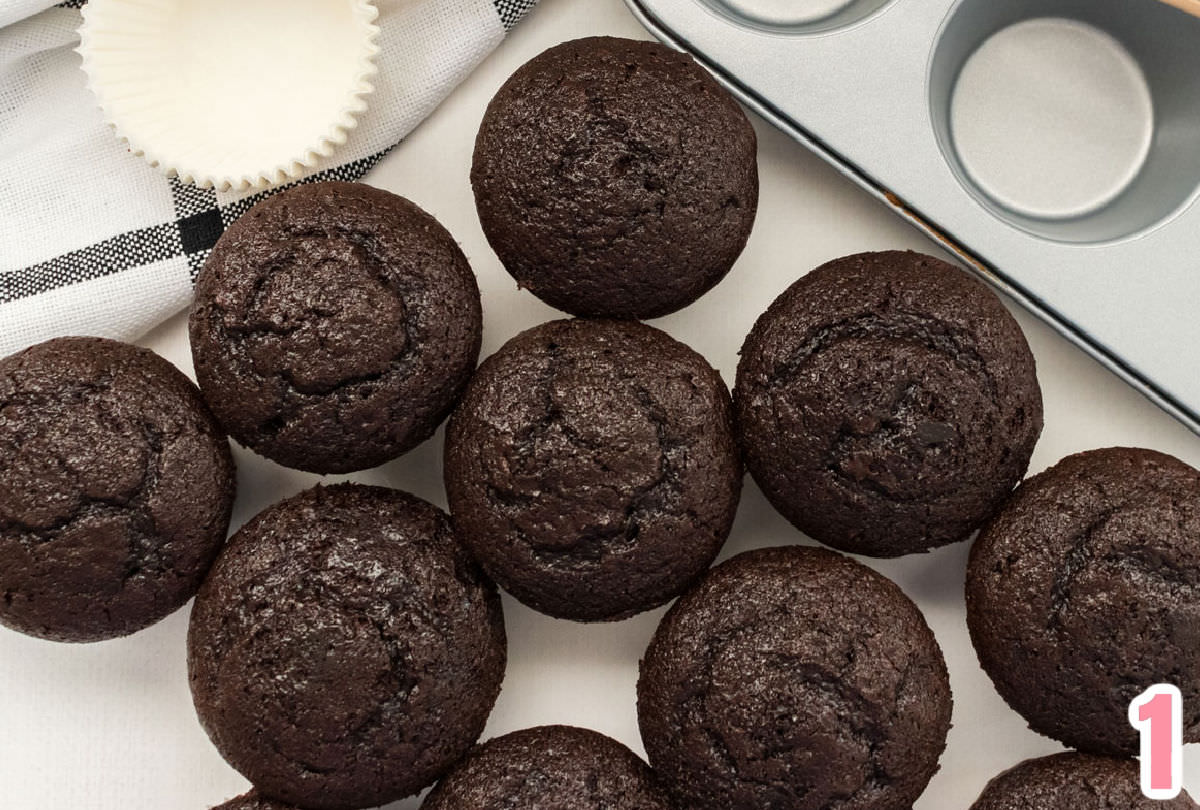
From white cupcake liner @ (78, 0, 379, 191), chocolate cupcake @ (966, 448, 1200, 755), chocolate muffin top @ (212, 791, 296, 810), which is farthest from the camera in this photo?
white cupcake liner @ (78, 0, 379, 191)

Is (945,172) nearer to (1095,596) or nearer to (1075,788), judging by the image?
(1095,596)

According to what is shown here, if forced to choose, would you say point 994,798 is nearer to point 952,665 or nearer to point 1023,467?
point 952,665

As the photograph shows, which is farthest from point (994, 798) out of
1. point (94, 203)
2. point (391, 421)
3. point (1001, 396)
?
point (94, 203)

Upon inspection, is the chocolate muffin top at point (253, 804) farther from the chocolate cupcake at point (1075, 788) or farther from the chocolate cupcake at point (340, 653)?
the chocolate cupcake at point (1075, 788)

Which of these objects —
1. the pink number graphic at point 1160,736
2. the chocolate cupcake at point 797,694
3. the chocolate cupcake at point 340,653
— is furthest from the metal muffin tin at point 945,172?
the chocolate cupcake at point 340,653

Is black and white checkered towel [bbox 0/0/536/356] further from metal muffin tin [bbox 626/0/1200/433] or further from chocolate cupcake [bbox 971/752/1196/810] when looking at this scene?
chocolate cupcake [bbox 971/752/1196/810]

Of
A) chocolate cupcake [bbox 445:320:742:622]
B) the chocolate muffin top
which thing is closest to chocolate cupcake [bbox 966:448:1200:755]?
chocolate cupcake [bbox 445:320:742:622]

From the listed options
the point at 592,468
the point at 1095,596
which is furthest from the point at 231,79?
the point at 1095,596

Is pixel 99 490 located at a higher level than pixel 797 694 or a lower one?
higher
